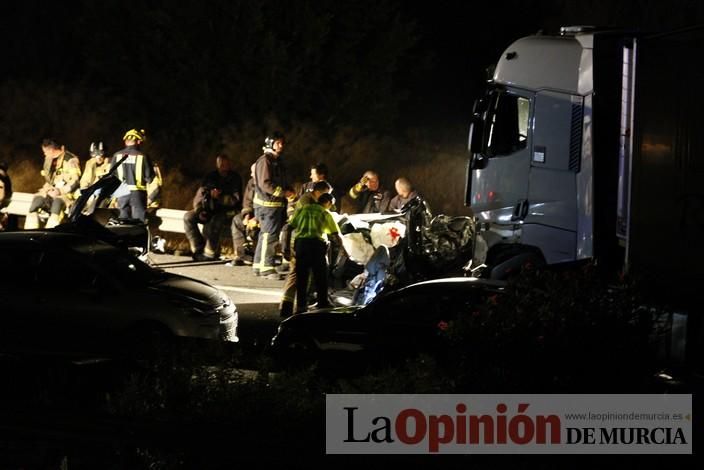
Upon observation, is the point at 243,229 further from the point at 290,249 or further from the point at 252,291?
the point at 290,249

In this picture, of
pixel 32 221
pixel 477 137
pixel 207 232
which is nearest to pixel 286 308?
pixel 477 137

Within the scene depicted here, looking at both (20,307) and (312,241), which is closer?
(20,307)

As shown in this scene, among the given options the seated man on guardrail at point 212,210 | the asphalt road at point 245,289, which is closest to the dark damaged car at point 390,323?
the asphalt road at point 245,289

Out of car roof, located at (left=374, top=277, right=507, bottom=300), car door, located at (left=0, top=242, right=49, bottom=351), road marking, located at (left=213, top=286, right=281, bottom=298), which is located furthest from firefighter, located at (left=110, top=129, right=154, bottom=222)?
car roof, located at (left=374, top=277, right=507, bottom=300)

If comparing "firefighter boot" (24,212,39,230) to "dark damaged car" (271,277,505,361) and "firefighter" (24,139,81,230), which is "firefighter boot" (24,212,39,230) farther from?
"dark damaged car" (271,277,505,361)

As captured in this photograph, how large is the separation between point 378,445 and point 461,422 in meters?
0.54

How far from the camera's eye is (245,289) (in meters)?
15.8

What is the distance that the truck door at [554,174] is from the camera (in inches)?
464

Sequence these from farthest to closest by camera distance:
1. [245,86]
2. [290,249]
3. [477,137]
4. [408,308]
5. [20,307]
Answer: [245,86], [290,249], [477,137], [20,307], [408,308]

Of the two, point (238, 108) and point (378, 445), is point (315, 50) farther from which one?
point (378, 445)

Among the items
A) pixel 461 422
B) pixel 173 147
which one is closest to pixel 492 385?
pixel 461 422

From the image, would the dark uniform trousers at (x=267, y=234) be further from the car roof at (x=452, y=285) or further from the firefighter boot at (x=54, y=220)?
the car roof at (x=452, y=285)

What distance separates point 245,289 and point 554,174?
5190mm

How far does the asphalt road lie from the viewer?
44.2 feet
